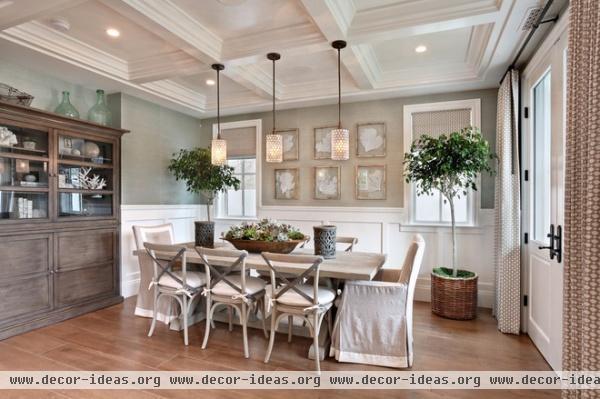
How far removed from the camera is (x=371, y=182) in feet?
14.7

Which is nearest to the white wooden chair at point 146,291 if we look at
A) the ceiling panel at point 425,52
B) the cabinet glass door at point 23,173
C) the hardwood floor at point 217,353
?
the hardwood floor at point 217,353

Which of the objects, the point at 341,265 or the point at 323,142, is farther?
the point at 323,142

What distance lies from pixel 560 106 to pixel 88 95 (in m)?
4.93

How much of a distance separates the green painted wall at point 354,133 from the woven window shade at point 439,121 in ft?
0.54

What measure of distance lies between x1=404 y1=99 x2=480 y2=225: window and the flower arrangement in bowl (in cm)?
193

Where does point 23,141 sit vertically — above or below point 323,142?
below

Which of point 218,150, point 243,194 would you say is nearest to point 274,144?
point 218,150

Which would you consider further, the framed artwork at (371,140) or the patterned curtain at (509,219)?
the framed artwork at (371,140)

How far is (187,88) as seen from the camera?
4664 millimetres

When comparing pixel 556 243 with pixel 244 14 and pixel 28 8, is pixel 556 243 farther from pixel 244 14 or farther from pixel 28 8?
pixel 28 8

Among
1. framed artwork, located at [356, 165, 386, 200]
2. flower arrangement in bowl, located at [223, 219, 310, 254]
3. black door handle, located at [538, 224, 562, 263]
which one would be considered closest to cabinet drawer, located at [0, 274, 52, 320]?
flower arrangement in bowl, located at [223, 219, 310, 254]

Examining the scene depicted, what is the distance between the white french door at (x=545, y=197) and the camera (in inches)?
92.5

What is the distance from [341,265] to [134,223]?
10.2ft

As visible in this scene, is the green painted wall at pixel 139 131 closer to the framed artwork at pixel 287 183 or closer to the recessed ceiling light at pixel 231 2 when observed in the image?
the framed artwork at pixel 287 183
